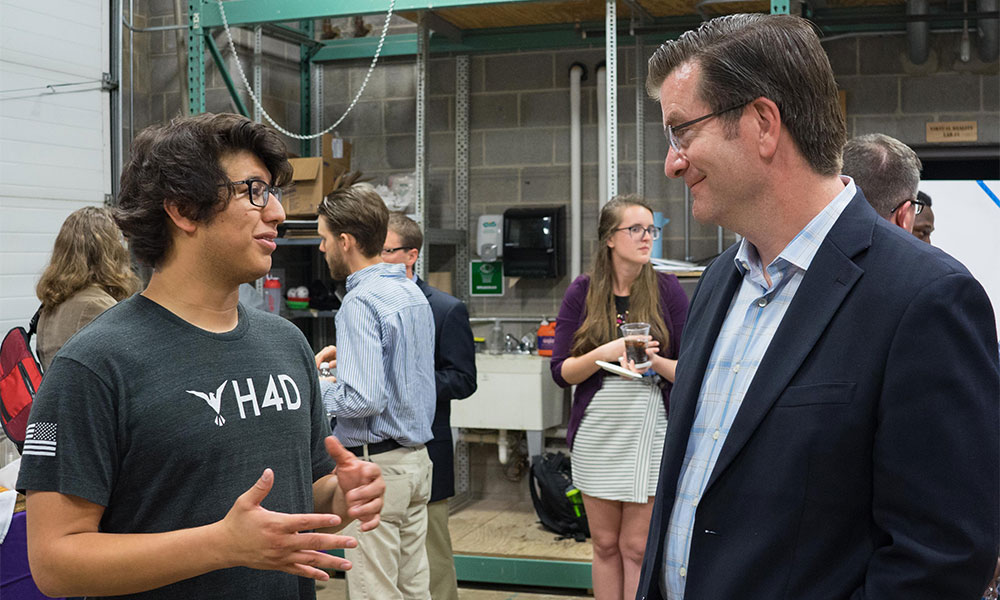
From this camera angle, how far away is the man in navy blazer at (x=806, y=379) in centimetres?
115

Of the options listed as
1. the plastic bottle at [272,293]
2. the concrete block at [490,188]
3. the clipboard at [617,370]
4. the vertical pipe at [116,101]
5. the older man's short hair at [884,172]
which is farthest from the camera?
the concrete block at [490,188]

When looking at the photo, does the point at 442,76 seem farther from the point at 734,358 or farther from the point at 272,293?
the point at 734,358

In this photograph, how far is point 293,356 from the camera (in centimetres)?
166

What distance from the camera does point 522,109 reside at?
588 cm

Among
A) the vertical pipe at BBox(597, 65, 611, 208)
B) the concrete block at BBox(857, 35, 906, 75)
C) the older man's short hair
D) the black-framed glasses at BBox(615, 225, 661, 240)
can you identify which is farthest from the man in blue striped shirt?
the concrete block at BBox(857, 35, 906, 75)

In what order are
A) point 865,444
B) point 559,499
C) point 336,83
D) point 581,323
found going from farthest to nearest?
1. point 336,83
2. point 559,499
3. point 581,323
4. point 865,444

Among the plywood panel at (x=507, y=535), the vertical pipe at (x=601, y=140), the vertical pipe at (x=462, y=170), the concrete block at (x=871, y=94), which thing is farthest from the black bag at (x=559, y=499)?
the concrete block at (x=871, y=94)

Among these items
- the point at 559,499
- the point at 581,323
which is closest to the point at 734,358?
the point at 581,323

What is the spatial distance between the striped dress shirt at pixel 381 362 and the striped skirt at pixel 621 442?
2.08ft

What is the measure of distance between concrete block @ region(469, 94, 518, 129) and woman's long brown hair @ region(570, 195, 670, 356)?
100 inches

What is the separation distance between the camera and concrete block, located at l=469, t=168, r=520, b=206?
5.89 m

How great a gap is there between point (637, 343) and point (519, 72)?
3173 millimetres


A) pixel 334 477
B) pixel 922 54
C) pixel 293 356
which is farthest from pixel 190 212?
pixel 922 54

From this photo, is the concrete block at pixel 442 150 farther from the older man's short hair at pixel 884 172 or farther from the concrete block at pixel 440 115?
the older man's short hair at pixel 884 172
